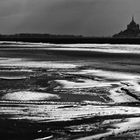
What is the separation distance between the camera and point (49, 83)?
1708cm

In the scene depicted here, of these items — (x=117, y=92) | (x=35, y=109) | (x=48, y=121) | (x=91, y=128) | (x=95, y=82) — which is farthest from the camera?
(x=95, y=82)

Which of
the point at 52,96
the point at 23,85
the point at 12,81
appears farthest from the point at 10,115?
the point at 12,81

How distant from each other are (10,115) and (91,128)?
2.35m

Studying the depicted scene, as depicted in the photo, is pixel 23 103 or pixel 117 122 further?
pixel 23 103

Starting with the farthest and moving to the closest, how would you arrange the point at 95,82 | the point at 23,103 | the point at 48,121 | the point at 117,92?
the point at 95,82 < the point at 117,92 < the point at 23,103 < the point at 48,121

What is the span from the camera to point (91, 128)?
27.6 feet

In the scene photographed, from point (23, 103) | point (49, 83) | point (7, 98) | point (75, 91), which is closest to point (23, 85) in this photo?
point (49, 83)

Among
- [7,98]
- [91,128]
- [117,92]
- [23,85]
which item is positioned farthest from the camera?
[23,85]

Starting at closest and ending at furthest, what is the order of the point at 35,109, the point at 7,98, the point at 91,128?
the point at 91,128, the point at 35,109, the point at 7,98

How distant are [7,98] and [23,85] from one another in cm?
372

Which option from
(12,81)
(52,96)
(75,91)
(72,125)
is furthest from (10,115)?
(12,81)

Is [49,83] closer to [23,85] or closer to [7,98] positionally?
[23,85]

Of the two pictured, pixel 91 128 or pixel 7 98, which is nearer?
pixel 91 128

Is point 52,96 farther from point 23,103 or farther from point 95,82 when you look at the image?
point 95,82
